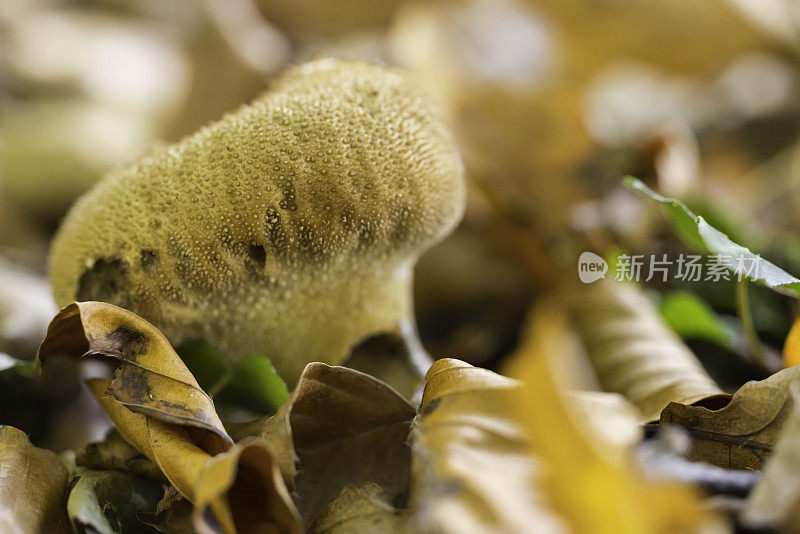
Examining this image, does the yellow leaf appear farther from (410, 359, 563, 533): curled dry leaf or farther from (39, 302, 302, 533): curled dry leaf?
(39, 302, 302, 533): curled dry leaf

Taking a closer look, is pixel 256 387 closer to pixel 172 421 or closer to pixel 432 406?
pixel 172 421

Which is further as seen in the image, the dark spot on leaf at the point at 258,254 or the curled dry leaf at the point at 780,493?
the dark spot on leaf at the point at 258,254

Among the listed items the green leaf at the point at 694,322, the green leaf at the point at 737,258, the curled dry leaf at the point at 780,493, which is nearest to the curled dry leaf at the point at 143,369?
the curled dry leaf at the point at 780,493

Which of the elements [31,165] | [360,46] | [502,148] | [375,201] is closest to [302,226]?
[375,201]

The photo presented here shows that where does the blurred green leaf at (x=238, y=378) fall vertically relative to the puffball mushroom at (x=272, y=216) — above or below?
below

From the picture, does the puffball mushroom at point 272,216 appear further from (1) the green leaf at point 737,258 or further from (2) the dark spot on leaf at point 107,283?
(1) the green leaf at point 737,258

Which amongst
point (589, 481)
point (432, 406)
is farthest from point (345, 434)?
→ point (589, 481)

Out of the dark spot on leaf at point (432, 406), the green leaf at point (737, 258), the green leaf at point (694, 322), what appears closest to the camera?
the dark spot on leaf at point (432, 406)
